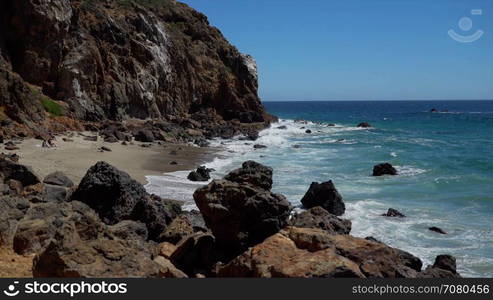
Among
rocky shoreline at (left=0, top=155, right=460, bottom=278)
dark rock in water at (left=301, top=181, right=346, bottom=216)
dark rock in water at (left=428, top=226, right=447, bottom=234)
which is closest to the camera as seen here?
rocky shoreline at (left=0, top=155, right=460, bottom=278)

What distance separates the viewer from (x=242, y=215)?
10.6 m

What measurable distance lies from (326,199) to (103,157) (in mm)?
15637

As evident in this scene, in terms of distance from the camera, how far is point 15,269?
29.7 feet

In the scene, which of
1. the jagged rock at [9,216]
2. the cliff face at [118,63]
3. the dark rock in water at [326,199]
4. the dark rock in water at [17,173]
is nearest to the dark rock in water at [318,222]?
the jagged rock at [9,216]

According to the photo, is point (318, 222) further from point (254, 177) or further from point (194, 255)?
point (194, 255)

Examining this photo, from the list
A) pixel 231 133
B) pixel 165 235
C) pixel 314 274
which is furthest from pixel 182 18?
pixel 314 274

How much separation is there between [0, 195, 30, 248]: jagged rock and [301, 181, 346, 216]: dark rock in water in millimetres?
12027

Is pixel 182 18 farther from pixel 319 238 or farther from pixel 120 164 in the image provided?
pixel 319 238

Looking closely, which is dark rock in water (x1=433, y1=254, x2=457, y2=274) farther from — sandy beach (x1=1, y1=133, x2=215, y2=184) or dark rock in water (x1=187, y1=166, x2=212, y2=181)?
dark rock in water (x1=187, y1=166, x2=212, y2=181)

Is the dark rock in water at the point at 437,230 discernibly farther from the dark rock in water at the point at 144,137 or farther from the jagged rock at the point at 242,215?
the dark rock in water at the point at 144,137

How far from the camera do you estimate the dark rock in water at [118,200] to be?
42.5 feet

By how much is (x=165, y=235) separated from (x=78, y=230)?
3297 mm

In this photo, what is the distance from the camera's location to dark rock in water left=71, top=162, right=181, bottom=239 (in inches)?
510

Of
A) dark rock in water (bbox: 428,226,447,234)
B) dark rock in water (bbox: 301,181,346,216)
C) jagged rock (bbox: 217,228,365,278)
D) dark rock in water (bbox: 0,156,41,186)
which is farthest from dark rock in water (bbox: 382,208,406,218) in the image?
dark rock in water (bbox: 0,156,41,186)
